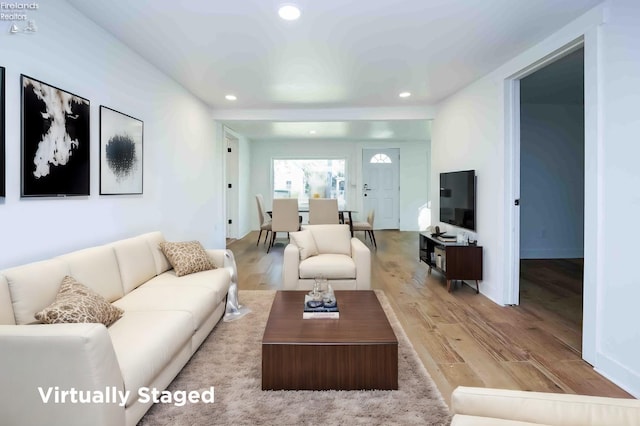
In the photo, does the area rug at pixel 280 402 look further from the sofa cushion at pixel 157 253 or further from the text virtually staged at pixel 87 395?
the sofa cushion at pixel 157 253

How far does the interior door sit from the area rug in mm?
6961

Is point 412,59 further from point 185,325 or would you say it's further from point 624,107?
point 185,325

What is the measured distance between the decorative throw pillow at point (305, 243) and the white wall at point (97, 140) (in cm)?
148

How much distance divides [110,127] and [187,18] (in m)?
1.09

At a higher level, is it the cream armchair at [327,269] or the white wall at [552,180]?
the white wall at [552,180]

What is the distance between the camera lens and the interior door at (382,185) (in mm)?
9062

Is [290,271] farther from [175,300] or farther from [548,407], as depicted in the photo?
[548,407]

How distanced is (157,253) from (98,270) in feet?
2.53

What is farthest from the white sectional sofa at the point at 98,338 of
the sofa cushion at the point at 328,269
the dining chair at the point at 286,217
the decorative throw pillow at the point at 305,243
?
the dining chair at the point at 286,217

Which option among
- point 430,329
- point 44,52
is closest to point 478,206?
point 430,329

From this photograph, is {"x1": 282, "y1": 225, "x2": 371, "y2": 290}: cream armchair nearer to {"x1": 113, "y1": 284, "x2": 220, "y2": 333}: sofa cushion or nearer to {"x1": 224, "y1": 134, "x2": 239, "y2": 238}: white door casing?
{"x1": 113, "y1": 284, "x2": 220, "y2": 333}: sofa cushion

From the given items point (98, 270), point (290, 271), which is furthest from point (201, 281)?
point (290, 271)

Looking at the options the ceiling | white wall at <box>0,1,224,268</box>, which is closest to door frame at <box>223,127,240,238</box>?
white wall at <box>0,1,224,268</box>

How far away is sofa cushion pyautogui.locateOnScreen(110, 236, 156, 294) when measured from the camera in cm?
249
